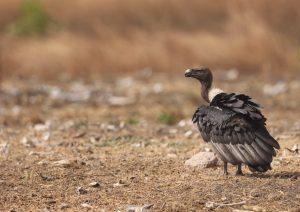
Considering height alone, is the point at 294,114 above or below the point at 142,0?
below

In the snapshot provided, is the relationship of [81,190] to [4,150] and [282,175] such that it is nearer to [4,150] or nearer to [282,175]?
[282,175]

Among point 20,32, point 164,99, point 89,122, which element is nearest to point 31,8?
point 20,32

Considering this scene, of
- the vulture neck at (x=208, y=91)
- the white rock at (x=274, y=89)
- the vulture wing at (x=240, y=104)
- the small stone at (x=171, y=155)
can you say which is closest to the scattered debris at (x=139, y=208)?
the vulture wing at (x=240, y=104)

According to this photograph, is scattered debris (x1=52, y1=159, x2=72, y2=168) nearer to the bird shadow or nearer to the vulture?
the vulture

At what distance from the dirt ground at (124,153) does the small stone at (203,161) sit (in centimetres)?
8

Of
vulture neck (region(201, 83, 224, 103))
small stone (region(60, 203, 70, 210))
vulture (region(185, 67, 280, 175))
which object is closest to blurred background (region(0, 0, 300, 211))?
small stone (region(60, 203, 70, 210))

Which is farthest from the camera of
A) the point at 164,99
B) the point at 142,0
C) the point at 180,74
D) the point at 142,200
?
the point at 142,0

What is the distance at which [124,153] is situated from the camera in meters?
9.99

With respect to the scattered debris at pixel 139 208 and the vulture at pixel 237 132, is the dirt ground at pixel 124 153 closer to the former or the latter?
the scattered debris at pixel 139 208

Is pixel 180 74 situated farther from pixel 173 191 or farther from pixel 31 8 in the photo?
pixel 173 191

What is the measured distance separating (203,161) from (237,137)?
0.79m

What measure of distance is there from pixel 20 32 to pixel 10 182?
14.5m

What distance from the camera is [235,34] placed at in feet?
68.2

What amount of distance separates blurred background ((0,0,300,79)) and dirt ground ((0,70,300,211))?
244 cm
